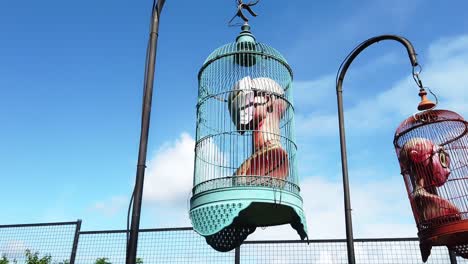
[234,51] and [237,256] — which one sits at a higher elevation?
[234,51]

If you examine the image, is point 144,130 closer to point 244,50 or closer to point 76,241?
point 244,50

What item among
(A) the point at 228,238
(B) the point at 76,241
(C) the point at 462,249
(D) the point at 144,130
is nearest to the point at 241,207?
(D) the point at 144,130

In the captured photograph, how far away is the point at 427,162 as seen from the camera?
5707mm

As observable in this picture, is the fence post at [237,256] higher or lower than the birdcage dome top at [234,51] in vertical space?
lower

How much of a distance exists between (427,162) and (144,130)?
3.77m

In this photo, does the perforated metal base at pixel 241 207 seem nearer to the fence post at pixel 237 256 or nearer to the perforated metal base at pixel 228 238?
the perforated metal base at pixel 228 238

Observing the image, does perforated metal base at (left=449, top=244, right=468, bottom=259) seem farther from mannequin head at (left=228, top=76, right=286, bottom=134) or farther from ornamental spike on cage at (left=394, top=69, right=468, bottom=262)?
mannequin head at (left=228, top=76, right=286, bottom=134)

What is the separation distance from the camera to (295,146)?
5.77m

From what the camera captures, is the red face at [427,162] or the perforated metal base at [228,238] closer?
the red face at [427,162]

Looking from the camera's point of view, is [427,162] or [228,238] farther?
[228,238]

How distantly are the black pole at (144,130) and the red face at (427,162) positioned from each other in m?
3.64

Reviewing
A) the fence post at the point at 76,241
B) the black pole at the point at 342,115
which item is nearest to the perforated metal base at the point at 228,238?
the black pole at the point at 342,115

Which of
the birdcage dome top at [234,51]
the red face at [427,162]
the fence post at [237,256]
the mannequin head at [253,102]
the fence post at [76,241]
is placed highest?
the birdcage dome top at [234,51]

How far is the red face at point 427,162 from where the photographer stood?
5.63m
